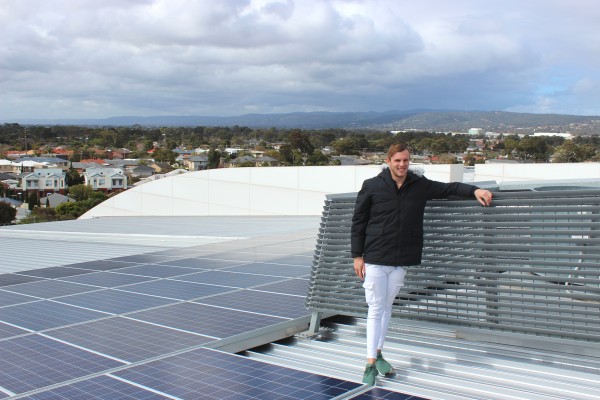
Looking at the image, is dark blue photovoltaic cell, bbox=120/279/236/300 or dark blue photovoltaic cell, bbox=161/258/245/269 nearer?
dark blue photovoltaic cell, bbox=120/279/236/300

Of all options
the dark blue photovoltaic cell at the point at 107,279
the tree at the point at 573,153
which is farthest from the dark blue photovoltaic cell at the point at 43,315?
the tree at the point at 573,153

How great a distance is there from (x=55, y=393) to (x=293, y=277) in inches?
175

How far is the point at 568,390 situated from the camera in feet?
15.3

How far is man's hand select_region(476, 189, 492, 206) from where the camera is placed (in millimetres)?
5270

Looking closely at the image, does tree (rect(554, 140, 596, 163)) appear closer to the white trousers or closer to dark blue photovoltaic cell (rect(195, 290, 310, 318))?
dark blue photovoltaic cell (rect(195, 290, 310, 318))

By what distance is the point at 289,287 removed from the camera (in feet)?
26.9

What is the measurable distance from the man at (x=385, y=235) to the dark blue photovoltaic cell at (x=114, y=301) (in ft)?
10.5

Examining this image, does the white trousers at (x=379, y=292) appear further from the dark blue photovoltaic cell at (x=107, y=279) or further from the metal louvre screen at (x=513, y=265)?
the dark blue photovoltaic cell at (x=107, y=279)

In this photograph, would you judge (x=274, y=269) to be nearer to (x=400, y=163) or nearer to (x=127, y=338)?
(x=127, y=338)

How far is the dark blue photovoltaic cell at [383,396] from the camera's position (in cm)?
465

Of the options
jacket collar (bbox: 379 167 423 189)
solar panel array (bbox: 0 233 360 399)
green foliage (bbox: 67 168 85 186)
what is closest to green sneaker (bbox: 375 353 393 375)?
solar panel array (bbox: 0 233 360 399)

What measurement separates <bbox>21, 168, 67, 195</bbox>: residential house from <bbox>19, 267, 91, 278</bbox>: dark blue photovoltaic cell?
12580 cm

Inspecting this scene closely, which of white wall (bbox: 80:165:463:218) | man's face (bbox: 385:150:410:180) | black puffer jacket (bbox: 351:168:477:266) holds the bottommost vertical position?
white wall (bbox: 80:165:463:218)

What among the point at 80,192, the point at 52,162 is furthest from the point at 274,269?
the point at 52,162
